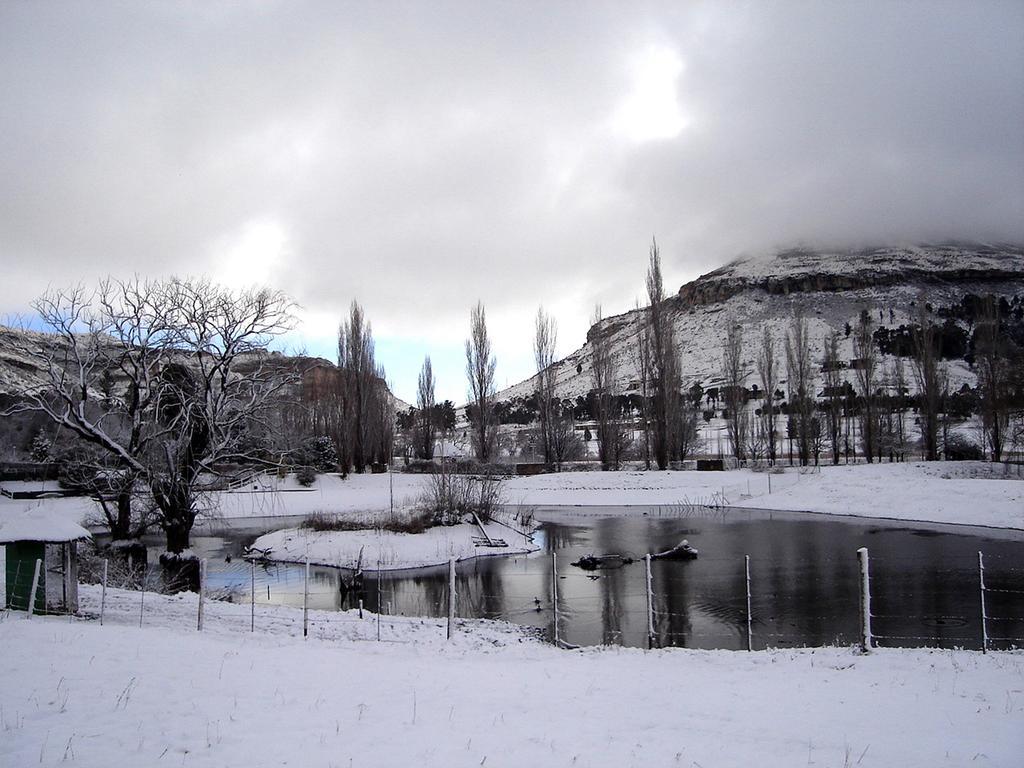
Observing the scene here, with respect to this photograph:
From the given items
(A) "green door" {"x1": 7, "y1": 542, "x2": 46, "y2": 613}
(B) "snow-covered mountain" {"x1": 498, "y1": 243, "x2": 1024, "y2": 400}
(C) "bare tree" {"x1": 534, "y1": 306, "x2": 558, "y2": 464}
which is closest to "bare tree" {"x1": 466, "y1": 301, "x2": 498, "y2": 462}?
(C) "bare tree" {"x1": 534, "y1": 306, "x2": 558, "y2": 464}

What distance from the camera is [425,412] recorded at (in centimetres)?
5831

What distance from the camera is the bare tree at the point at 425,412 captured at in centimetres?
5712

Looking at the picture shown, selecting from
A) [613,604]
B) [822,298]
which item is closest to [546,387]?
[613,604]

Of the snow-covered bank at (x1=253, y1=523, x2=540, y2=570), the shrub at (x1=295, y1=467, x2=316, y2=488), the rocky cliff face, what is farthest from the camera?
the rocky cliff face

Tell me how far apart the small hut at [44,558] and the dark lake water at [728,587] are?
18.6 ft

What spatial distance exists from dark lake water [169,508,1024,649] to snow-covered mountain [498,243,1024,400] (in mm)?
85745

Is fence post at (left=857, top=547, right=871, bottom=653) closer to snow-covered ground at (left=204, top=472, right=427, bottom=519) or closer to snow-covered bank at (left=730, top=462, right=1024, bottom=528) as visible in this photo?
snow-covered bank at (left=730, top=462, right=1024, bottom=528)

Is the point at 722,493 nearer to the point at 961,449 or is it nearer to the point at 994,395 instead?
Result: the point at 961,449

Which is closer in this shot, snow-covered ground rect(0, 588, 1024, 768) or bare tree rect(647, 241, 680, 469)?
snow-covered ground rect(0, 588, 1024, 768)

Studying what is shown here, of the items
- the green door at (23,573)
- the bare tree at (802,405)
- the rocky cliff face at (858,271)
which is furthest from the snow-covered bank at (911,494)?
the rocky cliff face at (858,271)

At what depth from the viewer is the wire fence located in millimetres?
12570

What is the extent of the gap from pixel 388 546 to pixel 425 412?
1359 inches

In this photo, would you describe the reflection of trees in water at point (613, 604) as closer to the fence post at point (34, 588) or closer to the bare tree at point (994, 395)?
the fence post at point (34, 588)

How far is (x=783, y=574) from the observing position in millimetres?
19656
